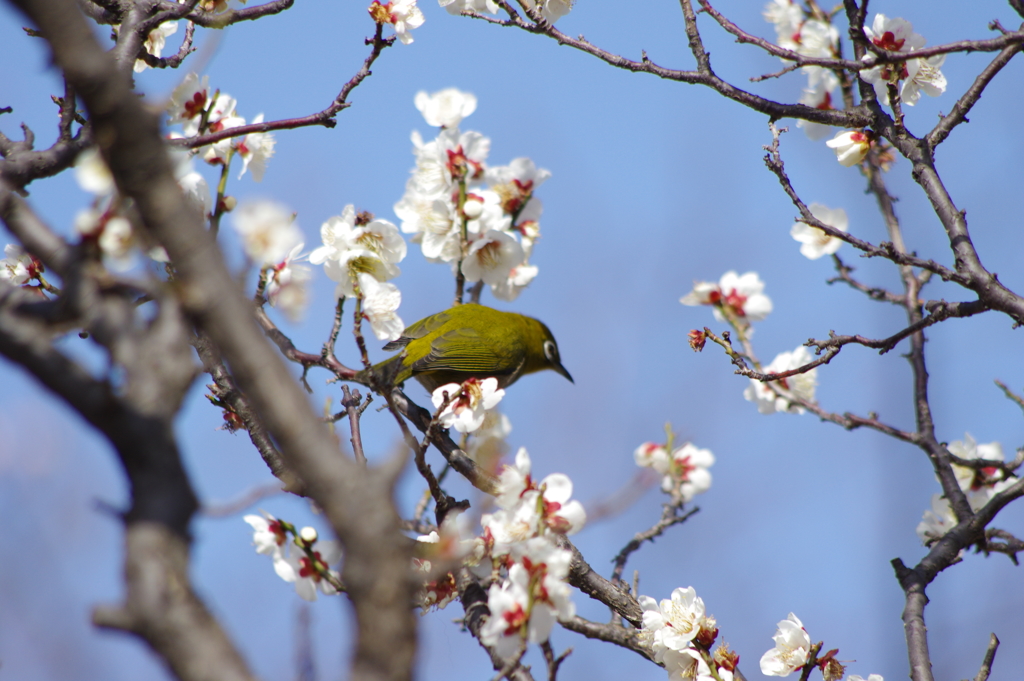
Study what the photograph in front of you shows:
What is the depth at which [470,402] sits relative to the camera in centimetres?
333

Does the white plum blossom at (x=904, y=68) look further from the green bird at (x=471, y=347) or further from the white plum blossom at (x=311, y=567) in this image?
the white plum blossom at (x=311, y=567)

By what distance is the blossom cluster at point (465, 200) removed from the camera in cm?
322

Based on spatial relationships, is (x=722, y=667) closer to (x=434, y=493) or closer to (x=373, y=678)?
(x=434, y=493)

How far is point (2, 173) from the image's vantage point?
2.65m

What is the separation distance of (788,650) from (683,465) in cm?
167

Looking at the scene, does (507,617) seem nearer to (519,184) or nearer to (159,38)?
(519,184)

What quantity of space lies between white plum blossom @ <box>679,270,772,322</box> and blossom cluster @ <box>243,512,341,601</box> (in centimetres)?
285

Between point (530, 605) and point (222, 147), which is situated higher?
point (222, 147)

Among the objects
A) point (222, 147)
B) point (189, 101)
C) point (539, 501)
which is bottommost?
point (539, 501)

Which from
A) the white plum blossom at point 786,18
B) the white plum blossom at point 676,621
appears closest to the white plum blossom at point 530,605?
the white plum blossom at point 676,621

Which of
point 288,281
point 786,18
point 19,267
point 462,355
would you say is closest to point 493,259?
point 288,281

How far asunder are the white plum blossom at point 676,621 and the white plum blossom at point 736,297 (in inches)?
83.1

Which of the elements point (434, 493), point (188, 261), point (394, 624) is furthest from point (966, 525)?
point (188, 261)

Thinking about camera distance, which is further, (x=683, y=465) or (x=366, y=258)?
(x=683, y=465)
